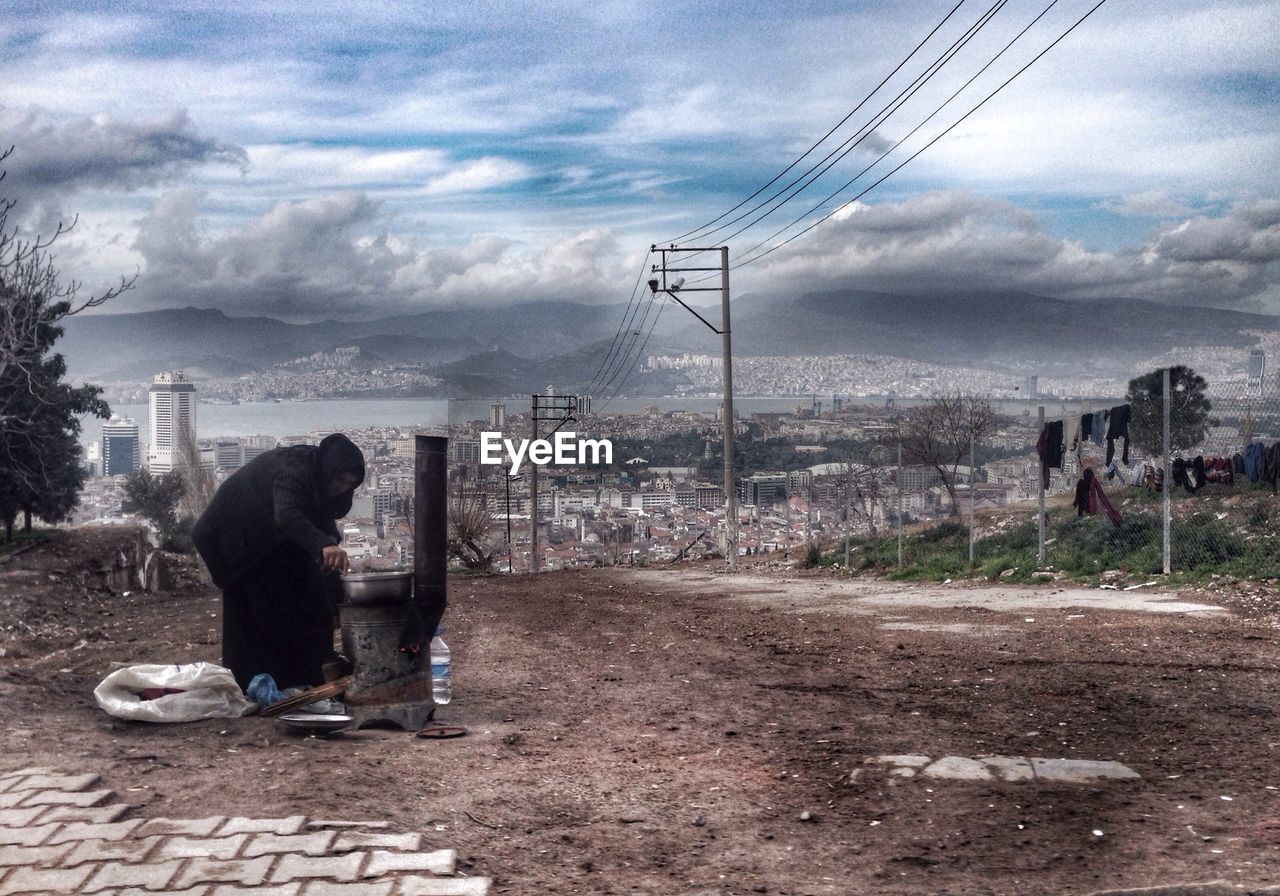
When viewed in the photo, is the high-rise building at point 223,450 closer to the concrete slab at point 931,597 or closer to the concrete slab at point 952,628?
the concrete slab at point 931,597

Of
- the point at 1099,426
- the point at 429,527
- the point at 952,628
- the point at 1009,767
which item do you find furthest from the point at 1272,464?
the point at 429,527

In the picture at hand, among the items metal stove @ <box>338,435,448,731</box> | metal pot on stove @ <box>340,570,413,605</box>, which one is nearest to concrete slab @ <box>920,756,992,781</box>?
metal stove @ <box>338,435,448,731</box>

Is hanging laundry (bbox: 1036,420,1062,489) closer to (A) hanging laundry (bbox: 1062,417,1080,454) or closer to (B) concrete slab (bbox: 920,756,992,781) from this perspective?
(A) hanging laundry (bbox: 1062,417,1080,454)

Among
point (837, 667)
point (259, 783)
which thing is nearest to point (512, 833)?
point (259, 783)

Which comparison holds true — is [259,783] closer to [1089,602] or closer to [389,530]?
[389,530]

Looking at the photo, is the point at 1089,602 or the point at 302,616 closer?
the point at 302,616

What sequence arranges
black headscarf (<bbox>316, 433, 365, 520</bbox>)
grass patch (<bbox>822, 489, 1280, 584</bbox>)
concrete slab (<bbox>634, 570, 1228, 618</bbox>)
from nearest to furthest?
black headscarf (<bbox>316, 433, 365, 520</bbox>)
concrete slab (<bbox>634, 570, 1228, 618</bbox>)
grass patch (<bbox>822, 489, 1280, 584</bbox>)
